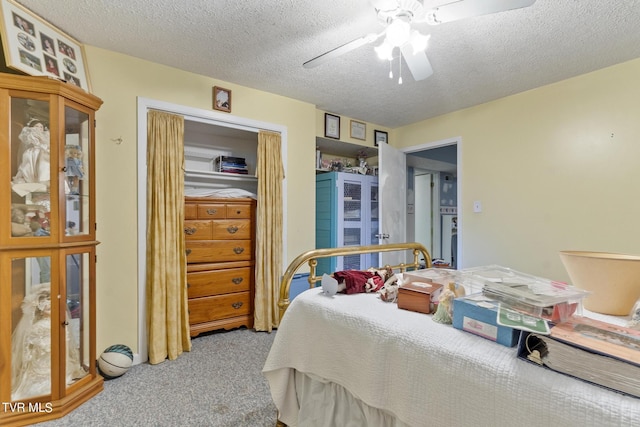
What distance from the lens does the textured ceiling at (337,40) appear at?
1751 millimetres

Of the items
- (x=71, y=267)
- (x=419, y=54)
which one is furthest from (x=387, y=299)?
(x=71, y=267)

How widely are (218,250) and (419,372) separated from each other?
2.42 meters

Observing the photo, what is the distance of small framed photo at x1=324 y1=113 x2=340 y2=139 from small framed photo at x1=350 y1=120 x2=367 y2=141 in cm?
23

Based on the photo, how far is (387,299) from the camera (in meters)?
1.29

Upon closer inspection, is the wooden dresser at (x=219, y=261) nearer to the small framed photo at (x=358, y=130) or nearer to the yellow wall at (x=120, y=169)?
the yellow wall at (x=120, y=169)

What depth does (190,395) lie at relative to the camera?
1.91 m

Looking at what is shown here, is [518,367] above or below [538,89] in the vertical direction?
below

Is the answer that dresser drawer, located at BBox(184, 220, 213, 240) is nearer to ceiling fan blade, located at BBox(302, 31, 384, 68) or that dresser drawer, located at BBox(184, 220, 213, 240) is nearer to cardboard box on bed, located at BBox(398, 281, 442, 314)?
ceiling fan blade, located at BBox(302, 31, 384, 68)

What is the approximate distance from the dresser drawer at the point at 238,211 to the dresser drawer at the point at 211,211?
0.17ft

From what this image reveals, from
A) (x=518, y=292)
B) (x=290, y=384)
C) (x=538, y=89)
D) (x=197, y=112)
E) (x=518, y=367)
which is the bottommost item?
(x=290, y=384)

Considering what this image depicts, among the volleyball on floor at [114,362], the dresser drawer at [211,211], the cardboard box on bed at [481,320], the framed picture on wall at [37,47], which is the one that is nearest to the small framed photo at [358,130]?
the dresser drawer at [211,211]

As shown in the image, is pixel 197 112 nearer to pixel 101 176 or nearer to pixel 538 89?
pixel 101 176

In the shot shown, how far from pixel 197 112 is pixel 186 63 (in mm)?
390

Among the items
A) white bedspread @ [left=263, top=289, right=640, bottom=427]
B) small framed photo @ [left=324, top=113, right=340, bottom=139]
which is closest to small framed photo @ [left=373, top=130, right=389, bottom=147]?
small framed photo @ [left=324, top=113, right=340, bottom=139]
